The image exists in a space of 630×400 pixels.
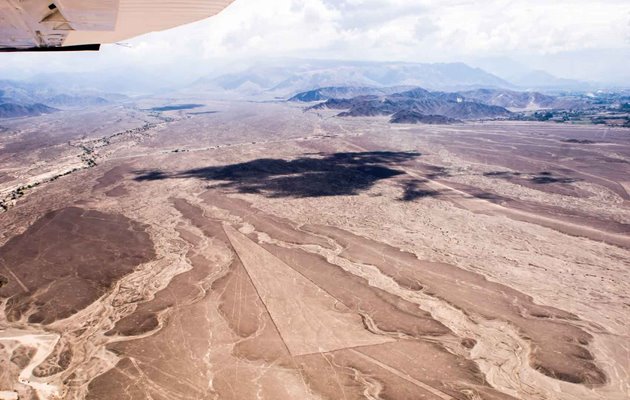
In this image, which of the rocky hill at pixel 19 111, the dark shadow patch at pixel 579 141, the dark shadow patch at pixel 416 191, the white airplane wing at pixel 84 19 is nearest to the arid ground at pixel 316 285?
the dark shadow patch at pixel 416 191

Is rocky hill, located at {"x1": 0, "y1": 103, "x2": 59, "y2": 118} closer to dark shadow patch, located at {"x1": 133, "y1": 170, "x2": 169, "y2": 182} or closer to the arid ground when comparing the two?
the arid ground

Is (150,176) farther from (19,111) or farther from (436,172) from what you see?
(19,111)

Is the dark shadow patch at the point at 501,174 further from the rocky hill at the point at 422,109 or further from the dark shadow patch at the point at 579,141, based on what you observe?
the rocky hill at the point at 422,109

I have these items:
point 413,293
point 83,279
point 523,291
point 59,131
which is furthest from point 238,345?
point 59,131

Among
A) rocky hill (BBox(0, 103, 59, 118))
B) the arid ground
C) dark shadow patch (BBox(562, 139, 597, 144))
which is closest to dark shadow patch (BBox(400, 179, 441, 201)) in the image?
the arid ground

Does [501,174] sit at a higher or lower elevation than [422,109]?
lower

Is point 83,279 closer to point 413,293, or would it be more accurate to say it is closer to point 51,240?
point 51,240

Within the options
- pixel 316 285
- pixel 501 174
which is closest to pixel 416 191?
pixel 501 174
